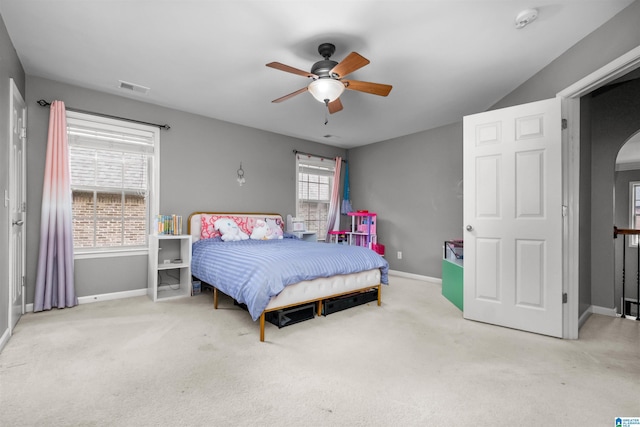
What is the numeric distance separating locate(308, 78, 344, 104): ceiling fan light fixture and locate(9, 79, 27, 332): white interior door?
2.60 meters

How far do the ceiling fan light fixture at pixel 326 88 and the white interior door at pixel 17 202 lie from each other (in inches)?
102

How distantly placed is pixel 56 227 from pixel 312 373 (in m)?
3.26

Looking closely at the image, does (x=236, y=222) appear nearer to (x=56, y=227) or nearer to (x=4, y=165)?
(x=56, y=227)

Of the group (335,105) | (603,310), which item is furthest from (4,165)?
(603,310)

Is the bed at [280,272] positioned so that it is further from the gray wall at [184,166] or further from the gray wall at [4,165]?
the gray wall at [4,165]

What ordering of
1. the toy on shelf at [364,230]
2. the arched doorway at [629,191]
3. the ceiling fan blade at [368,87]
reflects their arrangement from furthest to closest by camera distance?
the arched doorway at [629,191] → the toy on shelf at [364,230] → the ceiling fan blade at [368,87]

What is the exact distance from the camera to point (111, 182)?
3.80 m

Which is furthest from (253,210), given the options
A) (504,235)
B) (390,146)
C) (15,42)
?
(504,235)

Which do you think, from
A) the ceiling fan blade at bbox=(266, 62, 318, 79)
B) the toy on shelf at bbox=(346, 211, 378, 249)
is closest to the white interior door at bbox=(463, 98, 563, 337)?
the ceiling fan blade at bbox=(266, 62, 318, 79)

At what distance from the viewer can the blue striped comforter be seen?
252 cm

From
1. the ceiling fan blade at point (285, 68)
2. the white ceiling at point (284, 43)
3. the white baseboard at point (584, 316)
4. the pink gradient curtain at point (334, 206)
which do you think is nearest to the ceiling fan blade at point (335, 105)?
the white ceiling at point (284, 43)

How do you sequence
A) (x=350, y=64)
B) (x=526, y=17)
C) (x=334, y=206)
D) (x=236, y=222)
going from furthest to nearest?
(x=334, y=206), (x=236, y=222), (x=350, y=64), (x=526, y=17)

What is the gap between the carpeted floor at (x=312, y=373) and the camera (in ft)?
5.19

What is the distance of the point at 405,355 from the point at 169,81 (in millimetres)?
3632
